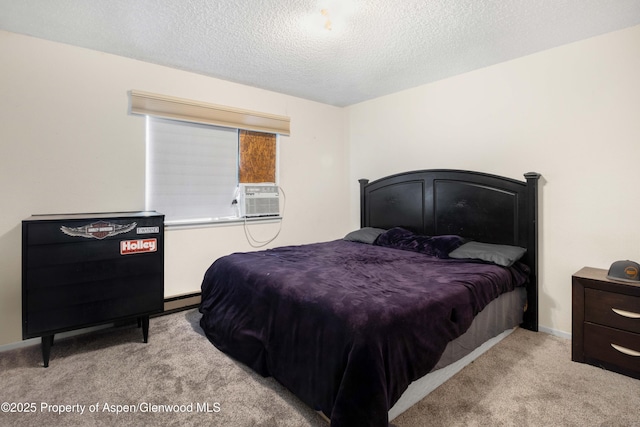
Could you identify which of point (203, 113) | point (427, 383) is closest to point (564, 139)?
point (427, 383)

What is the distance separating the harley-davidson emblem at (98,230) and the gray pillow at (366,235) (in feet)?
7.46

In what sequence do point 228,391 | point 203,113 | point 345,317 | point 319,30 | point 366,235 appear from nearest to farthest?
point 345,317
point 228,391
point 319,30
point 203,113
point 366,235

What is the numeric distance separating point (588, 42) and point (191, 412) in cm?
379

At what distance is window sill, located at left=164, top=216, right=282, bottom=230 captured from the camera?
3.30m

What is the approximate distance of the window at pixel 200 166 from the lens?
3.22 meters

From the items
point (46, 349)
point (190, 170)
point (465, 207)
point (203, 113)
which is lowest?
point (46, 349)

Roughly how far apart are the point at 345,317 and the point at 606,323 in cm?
189

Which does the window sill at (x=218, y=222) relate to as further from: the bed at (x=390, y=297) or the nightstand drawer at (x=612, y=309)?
the nightstand drawer at (x=612, y=309)

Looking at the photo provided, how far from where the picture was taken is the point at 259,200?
12.5ft

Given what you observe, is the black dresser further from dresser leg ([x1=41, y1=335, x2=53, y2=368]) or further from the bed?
the bed

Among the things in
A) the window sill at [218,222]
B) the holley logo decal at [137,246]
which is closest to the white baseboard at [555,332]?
the window sill at [218,222]

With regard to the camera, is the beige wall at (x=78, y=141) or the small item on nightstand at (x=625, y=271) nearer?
the small item on nightstand at (x=625, y=271)

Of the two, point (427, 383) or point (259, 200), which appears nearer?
Result: point (427, 383)

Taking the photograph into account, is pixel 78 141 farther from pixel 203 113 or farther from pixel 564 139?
pixel 564 139
